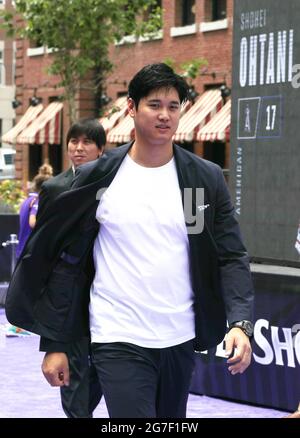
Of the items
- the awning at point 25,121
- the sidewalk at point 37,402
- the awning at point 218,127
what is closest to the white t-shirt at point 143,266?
the sidewalk at point 37,402

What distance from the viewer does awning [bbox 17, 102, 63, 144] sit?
140 feet

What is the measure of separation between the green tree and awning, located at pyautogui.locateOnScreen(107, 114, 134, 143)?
4.02m

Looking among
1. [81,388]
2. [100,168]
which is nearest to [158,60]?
[81,388]

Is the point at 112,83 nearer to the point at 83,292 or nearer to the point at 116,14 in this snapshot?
the point at 116,14

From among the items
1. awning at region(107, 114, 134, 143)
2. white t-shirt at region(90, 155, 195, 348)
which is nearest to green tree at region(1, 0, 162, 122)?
awning at region(107, 114, 134, 143)

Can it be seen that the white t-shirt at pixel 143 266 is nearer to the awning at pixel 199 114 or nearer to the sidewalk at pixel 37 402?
the sidewalk at pixel 37 402

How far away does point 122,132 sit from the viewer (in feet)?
124

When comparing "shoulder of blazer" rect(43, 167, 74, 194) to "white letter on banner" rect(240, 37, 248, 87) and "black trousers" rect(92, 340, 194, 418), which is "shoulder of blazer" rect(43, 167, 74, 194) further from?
"white letter on banner" rect(240, 37, 248, 87)

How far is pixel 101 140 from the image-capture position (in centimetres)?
762

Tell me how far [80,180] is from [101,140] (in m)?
2.71

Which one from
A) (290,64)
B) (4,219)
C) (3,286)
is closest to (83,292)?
(290,64)

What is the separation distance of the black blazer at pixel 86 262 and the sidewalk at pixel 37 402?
417cm

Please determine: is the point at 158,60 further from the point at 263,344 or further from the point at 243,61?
the point at 263,344

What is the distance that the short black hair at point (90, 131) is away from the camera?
756cm
